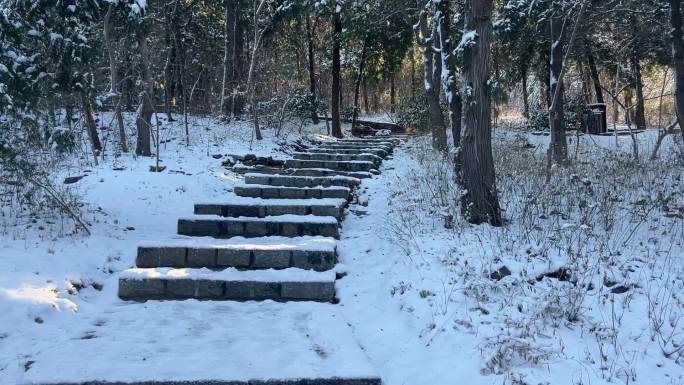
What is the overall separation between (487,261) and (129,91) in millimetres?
12938

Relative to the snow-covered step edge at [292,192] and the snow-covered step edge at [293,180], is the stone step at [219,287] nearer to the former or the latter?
the snow-covered step edge at [292,192]

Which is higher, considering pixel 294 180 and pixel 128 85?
pixel 128 85

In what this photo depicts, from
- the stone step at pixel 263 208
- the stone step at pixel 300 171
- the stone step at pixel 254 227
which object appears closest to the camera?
the stone step at pixel 254 227

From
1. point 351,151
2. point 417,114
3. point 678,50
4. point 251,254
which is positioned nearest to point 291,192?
point 251,254

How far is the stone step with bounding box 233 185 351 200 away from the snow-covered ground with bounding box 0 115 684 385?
0.98 metres

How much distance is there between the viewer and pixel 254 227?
5.44 meters

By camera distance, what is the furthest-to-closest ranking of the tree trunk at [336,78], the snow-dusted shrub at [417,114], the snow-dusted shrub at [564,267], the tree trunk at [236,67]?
the snow-dusted shrub at [417,114] → the tree trunk at [336,78] → the tree trunk at [236,67] → the snow-dusted shrub at [564,267]

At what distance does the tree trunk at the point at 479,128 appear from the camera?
5.26m

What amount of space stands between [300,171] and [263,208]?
8.78ft

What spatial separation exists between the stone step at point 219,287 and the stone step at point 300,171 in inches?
173

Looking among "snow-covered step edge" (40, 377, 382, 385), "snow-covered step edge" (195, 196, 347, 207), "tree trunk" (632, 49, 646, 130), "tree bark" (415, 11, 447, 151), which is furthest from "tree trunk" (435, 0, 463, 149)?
"tree trunk" (632, 49, 646, 130)

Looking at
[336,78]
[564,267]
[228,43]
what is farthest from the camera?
[336,78]

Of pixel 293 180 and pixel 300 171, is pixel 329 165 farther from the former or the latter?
pixel 293 180

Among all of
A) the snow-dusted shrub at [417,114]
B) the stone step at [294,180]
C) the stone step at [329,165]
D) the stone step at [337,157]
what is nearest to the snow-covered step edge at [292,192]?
the stone step at [294,180]
